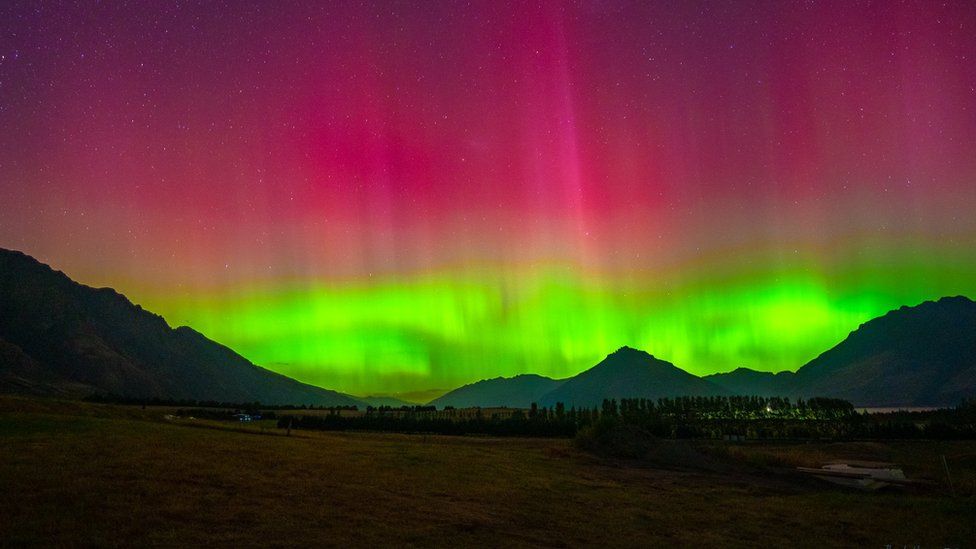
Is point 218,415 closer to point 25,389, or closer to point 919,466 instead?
point 919,466

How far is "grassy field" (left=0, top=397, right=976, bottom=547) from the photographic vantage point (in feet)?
50.0

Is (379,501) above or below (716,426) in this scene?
above

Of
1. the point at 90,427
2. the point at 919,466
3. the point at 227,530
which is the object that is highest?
the point at 90,427

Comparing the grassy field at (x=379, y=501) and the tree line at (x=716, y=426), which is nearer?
the grassy field at (x=379, y=501)

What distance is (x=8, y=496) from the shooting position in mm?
15570

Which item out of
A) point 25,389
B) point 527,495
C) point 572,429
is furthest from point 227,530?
point 25,389

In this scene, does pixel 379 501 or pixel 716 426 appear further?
pixel 716 426

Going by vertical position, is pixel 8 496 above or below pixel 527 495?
above

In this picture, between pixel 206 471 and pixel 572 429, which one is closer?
pixel 206 471

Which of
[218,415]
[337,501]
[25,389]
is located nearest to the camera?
[337,501]

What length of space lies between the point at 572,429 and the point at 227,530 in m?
72.5

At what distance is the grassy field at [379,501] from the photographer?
15.2 meters

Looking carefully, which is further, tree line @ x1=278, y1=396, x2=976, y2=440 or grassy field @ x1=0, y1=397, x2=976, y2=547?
tree line @ x1=278, y1=396, x2=976, y2=440

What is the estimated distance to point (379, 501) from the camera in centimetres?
2095
